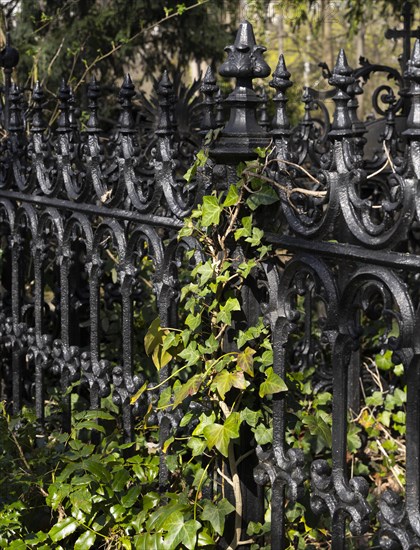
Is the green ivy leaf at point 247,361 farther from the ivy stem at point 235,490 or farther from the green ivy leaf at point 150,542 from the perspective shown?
the green ivy leaf at point 150,542

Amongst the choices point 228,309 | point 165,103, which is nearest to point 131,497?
point 228,309

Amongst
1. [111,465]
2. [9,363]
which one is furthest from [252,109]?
[9,363]

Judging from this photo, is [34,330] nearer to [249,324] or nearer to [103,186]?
[103,186]

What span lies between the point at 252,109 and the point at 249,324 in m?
0.58

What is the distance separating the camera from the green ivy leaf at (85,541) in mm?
2680

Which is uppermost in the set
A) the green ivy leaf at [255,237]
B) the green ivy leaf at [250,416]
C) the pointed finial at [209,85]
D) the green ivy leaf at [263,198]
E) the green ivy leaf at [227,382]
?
the pointed finial at [209,85]

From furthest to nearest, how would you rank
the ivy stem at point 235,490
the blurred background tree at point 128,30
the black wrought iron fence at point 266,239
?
the blurred background tree at point 128,30 < the ivy stem at point 235,490 < the black wrought iron fence at point 266,239

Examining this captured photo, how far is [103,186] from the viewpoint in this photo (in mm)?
3080

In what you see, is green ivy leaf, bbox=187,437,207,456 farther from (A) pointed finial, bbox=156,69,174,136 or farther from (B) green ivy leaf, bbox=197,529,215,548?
(A) pointed finial, bbox=156,69,174,136

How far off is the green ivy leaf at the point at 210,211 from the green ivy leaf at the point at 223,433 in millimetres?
519

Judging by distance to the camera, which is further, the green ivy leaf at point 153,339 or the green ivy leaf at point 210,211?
the green ivy leaf at point 153,339

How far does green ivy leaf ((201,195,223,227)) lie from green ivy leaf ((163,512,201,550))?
2.65ft

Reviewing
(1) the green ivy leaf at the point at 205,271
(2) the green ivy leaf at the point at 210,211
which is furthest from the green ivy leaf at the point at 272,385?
(2) the green ivy leaf at the point at 210,211

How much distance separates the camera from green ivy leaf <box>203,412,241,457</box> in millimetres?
2387
